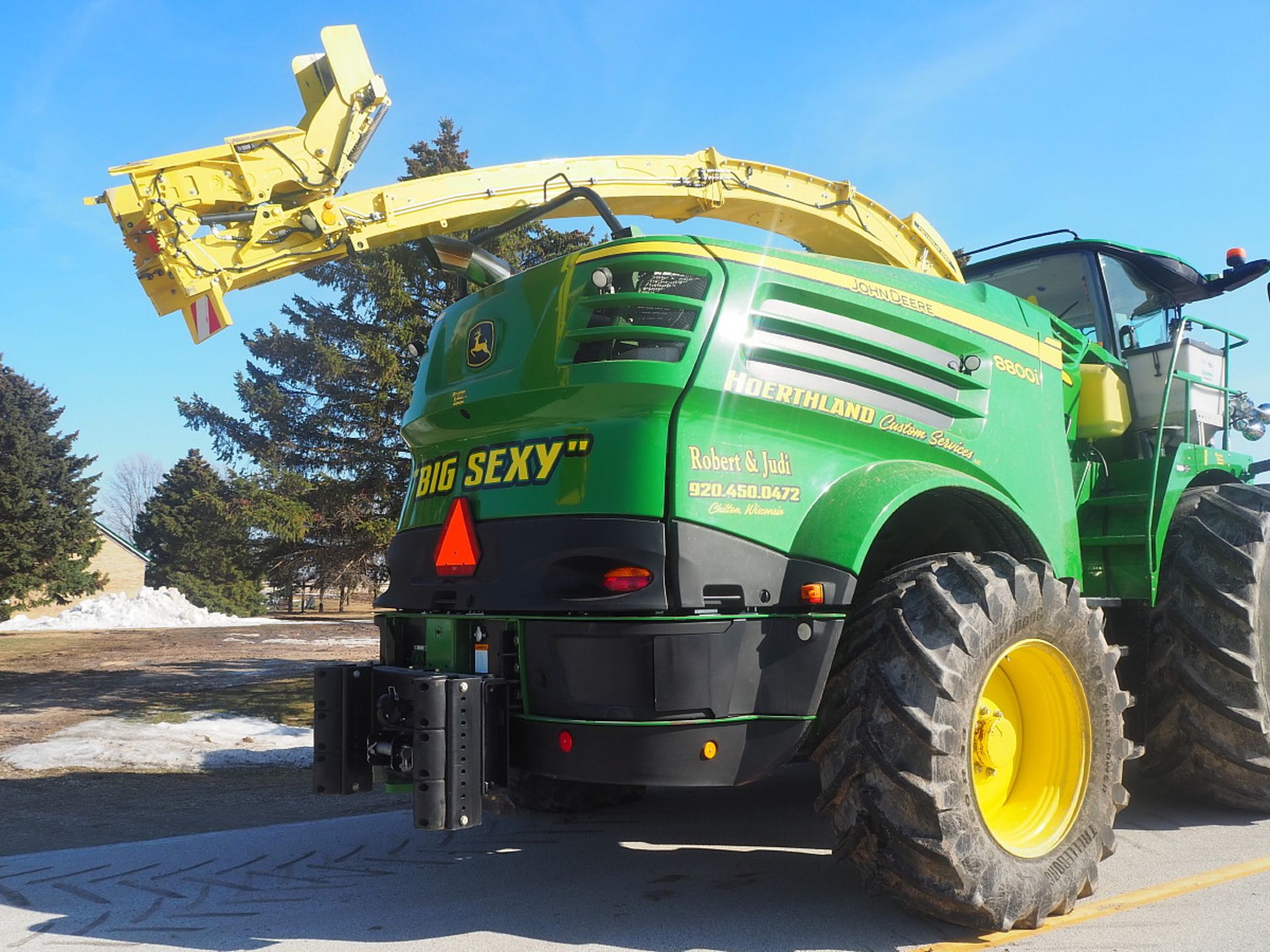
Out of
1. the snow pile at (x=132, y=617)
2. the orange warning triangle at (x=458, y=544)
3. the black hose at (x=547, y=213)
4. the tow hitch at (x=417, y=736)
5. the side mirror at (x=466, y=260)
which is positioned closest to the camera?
the tow hitch at (x=417, y=736)

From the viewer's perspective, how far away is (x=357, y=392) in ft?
43.5

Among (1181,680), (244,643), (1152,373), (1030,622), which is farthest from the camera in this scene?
(244,643)

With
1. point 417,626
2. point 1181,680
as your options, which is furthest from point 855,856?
point 1181,680

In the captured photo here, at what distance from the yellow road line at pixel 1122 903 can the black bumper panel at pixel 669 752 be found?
0.82 m

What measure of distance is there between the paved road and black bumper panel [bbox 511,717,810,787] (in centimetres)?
58

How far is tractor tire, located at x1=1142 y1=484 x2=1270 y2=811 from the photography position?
5031 mm

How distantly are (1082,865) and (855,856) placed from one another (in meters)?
1.01

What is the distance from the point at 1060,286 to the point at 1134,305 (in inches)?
18.6

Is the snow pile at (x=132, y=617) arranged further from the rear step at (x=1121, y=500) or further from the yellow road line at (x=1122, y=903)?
the yellow road line at (x=1122, y=903)

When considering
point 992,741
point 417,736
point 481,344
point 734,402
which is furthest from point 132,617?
point 992,741

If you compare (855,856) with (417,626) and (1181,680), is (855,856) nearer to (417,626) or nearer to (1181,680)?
(417,626)

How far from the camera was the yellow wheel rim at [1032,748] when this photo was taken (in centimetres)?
388

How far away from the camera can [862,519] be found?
3.70 m

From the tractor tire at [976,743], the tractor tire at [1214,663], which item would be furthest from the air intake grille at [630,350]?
the tractor tire at [1214,663]
